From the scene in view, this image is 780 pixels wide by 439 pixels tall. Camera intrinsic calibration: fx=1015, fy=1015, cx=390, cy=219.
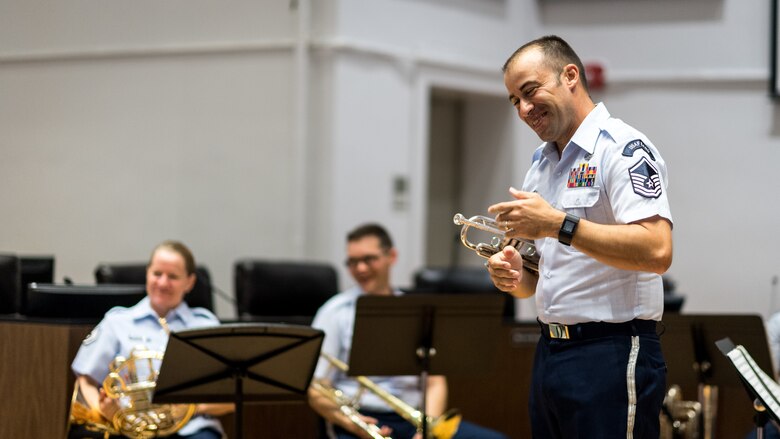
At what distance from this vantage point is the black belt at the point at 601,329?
2.66m

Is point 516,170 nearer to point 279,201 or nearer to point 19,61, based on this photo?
point 279,201

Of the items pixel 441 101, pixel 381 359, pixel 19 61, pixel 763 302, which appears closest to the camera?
pixel 381 359

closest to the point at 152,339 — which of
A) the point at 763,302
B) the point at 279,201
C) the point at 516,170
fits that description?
the point at 279,201

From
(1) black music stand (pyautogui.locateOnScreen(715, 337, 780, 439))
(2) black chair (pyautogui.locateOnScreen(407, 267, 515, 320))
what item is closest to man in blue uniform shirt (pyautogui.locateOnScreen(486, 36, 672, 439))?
(1) black music stand (pyautogui.locateOnScreen(715, 337, 780, 439))

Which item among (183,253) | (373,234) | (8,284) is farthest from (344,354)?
(8,284)

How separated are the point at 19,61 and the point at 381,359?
404 centimetres

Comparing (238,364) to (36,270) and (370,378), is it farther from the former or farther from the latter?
(36,270)

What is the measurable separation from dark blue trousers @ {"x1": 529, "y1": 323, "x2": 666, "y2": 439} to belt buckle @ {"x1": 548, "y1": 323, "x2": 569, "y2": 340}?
0.6 inches

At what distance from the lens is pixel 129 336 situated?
171 inches

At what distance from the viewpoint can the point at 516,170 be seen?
27.0 ft

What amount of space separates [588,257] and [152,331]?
2.40 metres

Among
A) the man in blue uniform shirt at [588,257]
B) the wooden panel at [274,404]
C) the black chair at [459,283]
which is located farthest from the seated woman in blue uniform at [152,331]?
the man in blue uniform shirt at [588,257]

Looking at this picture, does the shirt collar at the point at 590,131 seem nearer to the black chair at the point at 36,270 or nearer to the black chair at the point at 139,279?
the black chair at the point at 139,279

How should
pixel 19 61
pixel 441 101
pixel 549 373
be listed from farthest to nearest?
pixel 441 101, pixel 19 61, pixel 549 373
